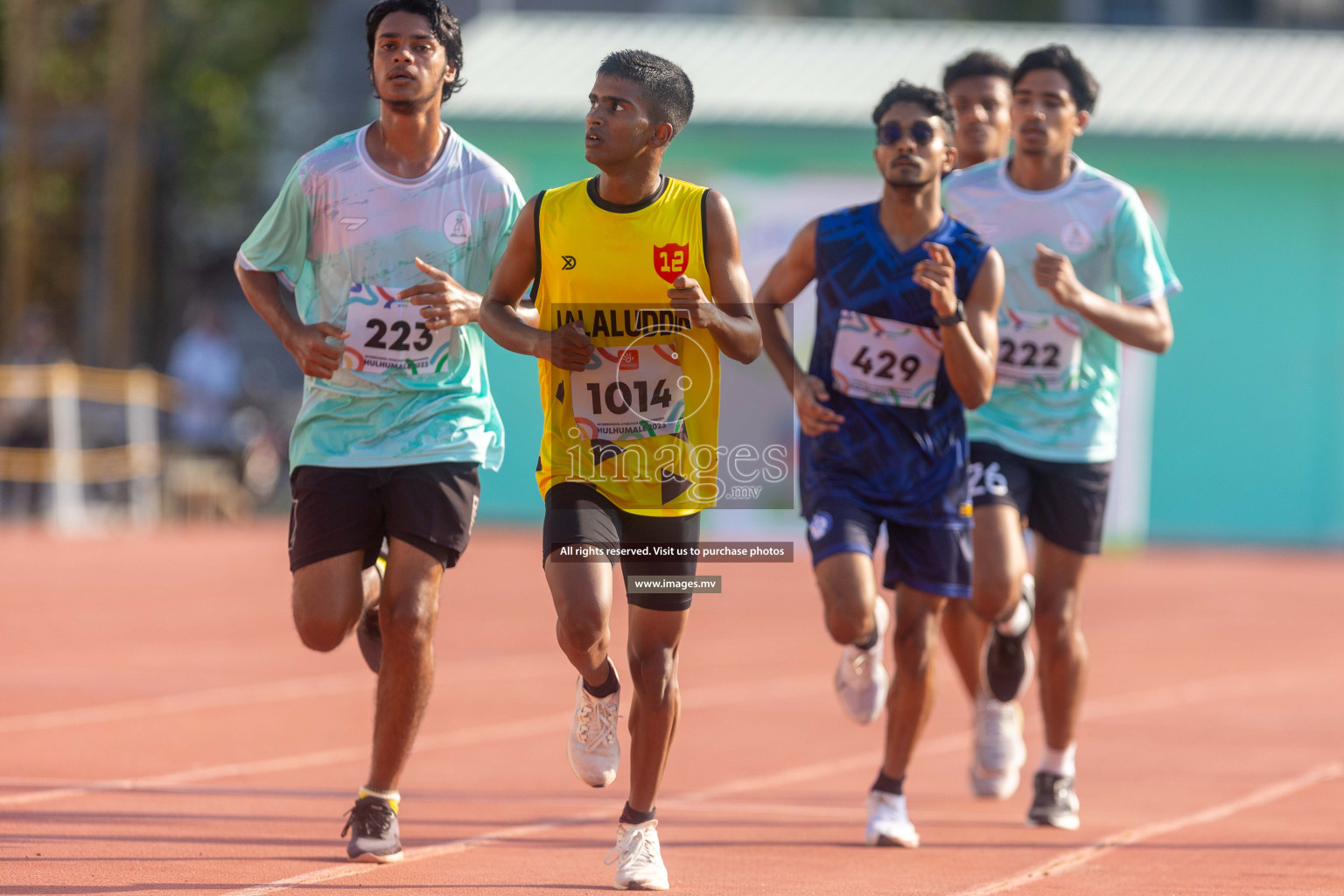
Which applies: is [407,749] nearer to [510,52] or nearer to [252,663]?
[252,663]

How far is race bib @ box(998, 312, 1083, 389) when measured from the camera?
7.32 meters

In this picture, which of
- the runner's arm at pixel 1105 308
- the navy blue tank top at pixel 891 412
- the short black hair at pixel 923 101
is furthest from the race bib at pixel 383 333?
the runner's arm at pixel 1105 308

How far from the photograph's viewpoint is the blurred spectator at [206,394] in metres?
23.2

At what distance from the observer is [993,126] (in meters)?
8.08

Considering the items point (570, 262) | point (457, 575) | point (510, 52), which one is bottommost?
point (457, 575)

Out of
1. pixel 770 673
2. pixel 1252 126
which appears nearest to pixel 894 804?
pixel 770 673

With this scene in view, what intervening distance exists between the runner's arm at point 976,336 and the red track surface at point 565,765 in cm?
153

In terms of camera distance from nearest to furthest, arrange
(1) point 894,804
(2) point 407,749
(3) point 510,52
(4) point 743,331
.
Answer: (4) point 743,331
(2) point 407,749
(1) point 894,804
(3) point 510,52

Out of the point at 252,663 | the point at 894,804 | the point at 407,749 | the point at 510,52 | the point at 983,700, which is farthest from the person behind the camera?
the point at 510,52

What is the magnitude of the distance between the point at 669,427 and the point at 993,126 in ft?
10.1

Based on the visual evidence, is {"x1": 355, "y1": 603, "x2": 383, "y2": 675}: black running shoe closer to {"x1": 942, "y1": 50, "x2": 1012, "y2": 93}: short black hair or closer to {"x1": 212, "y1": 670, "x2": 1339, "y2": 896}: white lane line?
{"x1": 212, "y1": 670, "x2": 1339, "y2": 896}: white lane line

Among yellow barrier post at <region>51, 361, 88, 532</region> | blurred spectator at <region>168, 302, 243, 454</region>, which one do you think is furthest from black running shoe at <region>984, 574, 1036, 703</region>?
blurred spectator at <region>168, 302, 243, 454</region>

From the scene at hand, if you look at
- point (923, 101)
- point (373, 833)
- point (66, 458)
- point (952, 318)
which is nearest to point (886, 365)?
point (952, 318)

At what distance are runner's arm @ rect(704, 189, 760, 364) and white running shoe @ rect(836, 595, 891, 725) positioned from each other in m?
2.11
